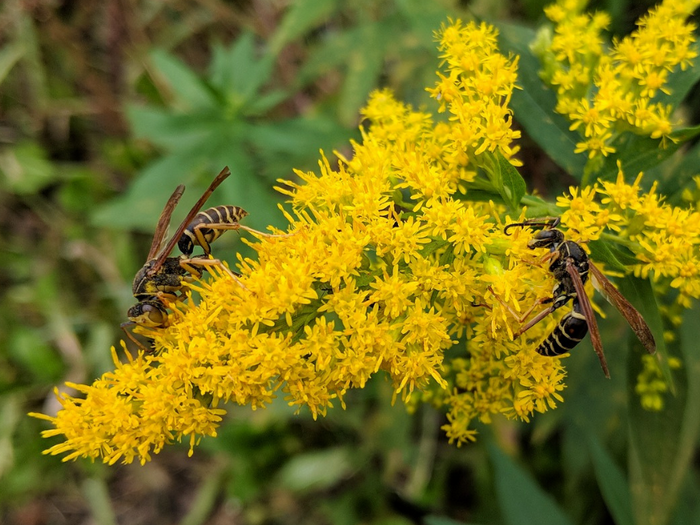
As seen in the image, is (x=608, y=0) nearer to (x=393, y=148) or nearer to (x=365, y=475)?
(x=393, y=148)

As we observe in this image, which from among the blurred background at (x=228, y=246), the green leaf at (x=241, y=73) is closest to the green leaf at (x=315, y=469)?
the blurred background at (x=228, y=246)

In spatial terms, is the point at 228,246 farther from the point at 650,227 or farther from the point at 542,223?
the point at 650,227

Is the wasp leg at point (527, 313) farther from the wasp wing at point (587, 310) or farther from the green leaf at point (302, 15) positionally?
the green leaf at point (302, 15)

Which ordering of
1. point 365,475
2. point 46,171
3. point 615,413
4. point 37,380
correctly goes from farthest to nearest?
point 46,171 → point 37,380 → point 365,475 → point 615,413

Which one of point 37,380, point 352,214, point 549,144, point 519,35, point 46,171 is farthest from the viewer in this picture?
point 46,171

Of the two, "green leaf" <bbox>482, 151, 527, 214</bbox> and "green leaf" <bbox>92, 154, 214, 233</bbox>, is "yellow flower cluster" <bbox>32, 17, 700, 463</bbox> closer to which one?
"green leaf" <bbox>482, 151, 527, 214</bbox>

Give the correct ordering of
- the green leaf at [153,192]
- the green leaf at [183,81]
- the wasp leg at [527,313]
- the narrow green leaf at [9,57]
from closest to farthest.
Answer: the wasp leg at [527,313] → the green leaf at [153,192] → the green leaf at [183,81] → the narrow green leaf at [9,57]

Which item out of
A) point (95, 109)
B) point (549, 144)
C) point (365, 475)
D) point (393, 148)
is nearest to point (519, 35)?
point (549, 144)
